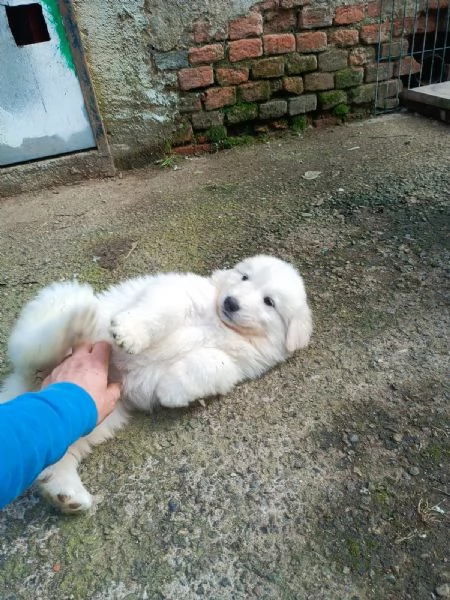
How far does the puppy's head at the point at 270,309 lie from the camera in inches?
83.4

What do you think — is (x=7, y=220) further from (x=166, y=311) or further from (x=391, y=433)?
(x=391, y=433)

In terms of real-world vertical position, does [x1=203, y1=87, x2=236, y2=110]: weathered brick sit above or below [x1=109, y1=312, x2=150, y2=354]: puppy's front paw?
above

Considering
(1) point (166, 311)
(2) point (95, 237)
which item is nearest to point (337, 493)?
(1) point (166, 311)

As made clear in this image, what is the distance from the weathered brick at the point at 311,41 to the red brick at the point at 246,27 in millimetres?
409

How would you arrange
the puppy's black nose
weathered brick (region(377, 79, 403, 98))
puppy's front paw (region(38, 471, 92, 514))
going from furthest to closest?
weathered brick (region(377, 79, 403, 98)) → the puppy's black nose → puppy's front paw (region(38, 471, 92, 514))

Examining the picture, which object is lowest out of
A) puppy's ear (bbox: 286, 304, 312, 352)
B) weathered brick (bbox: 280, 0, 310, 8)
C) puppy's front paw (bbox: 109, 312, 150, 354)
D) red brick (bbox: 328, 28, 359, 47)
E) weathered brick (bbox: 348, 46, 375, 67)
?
puppy's ear (bbox: 286, 304, 312, 352)

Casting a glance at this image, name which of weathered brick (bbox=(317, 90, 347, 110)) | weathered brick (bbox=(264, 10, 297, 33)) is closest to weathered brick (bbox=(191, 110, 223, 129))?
weathered brick (bbox=(264, 10, 297, 33))

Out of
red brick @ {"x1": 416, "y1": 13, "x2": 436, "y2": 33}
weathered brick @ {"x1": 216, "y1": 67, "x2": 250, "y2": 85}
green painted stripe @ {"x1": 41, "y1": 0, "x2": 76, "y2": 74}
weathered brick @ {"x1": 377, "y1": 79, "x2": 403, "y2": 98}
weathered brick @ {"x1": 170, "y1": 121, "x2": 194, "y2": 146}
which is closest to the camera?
green painted stripe @ {"x1": 41, "y1": 0, "x2": 76, "y2": 74}

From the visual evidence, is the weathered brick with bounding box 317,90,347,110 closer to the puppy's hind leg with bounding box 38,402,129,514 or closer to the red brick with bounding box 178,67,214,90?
the red brick with bounding box 178,67,214,90

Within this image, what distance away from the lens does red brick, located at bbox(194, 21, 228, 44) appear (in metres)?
4.02

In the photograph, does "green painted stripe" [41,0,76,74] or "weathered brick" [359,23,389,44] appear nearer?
"green painted stripe" [41,0,76,74]

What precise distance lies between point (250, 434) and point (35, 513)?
2.74 ft

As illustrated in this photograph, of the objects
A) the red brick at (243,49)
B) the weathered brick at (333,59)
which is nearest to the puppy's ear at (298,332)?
the red brick at (243,49)

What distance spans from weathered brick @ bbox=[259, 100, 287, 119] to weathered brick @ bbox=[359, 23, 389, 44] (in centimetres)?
99
